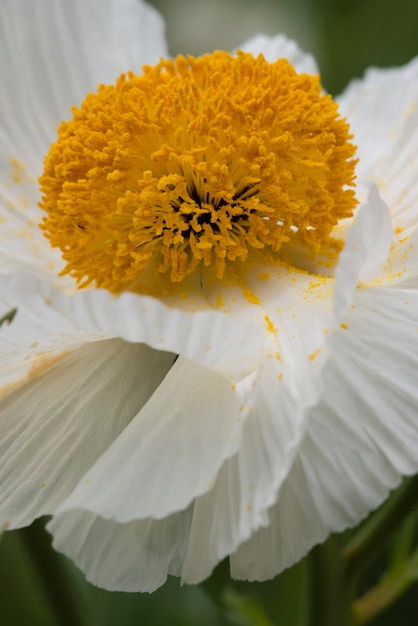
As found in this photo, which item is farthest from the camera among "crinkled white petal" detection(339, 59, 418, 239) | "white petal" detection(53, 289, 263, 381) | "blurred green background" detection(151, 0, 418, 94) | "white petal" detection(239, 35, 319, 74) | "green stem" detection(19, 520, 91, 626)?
"blurred green background" detection(151, 0, 418, 94)

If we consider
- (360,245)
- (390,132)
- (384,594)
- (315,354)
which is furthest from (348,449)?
(390,132)

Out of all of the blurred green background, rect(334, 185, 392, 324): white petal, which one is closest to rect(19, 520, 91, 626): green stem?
rect(334, 185, 392, 324): white petal

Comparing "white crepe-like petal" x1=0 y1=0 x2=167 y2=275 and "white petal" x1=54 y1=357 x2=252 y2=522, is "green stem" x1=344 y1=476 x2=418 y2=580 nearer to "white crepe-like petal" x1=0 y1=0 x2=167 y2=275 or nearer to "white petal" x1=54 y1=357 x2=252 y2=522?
"white petal" x1=54 y1=357 x2=252 y2=522

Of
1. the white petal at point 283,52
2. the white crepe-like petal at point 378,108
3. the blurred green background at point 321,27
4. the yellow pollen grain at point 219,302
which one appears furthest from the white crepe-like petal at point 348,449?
the blurred green background at point 321,27

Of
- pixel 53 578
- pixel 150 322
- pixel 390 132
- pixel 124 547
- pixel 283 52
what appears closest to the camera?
pixel 150 322

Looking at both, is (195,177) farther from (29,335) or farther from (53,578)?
(53,578)

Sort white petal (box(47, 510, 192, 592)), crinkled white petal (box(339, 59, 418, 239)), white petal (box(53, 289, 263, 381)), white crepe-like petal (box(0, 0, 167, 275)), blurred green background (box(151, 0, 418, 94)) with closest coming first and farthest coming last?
1. white petal (box(53, 289, 263, 381))
2. white petal (box(47, 510, 192, 592))
3. crinkled white petal (box(339, 59, 418, 239))
4. white crepe-like petal (box(0, 0, 167, 275))
5. blurred green background (box(151, 0, 418, 94))

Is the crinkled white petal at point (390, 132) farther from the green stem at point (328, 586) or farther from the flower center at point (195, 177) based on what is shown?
the green stem at point (328, 586)

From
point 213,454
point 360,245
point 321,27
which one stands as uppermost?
point 321,27
